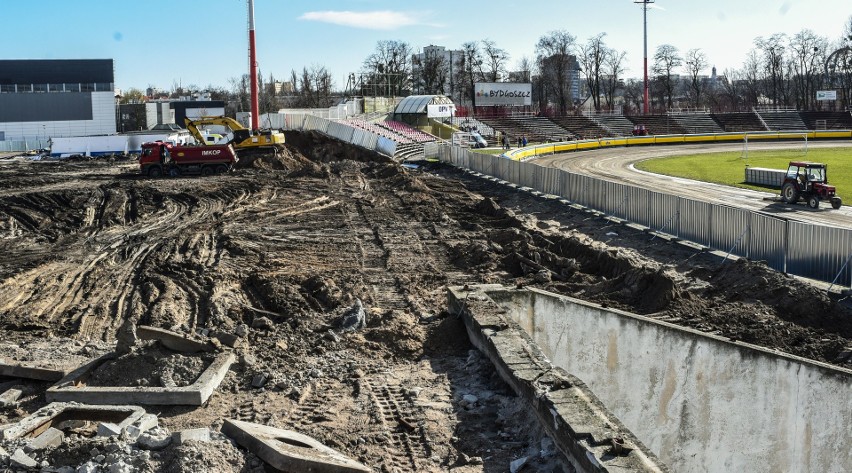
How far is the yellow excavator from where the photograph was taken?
171 ft

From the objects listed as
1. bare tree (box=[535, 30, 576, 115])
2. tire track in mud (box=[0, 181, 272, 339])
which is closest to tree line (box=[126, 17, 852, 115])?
bare tree (box=[535, 30, 576, 115])

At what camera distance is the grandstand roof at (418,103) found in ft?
267

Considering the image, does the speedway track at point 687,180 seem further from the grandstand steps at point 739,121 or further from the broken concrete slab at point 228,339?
the broken concrete slab at point 228,339

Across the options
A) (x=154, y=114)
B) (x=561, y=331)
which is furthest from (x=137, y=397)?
(x=154, y=114)

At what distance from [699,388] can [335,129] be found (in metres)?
49.7

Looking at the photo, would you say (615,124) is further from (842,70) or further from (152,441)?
(152,441)

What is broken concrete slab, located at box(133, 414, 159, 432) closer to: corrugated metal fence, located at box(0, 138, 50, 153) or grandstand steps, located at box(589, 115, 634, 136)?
corrugated metal fence, located at box(0, 138, 50, 153)

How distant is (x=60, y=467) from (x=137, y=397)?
277 cm

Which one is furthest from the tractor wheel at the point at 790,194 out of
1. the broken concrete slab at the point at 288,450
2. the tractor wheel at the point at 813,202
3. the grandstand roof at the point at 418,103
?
the grandstand roof at the point at 418,103

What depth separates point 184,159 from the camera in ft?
155

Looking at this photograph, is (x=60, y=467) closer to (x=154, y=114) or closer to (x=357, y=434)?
(x=357, y=434)

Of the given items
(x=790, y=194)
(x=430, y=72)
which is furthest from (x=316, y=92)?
(x=790, y=194)

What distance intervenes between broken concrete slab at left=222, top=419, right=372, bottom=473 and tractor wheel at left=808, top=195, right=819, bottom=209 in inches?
1125

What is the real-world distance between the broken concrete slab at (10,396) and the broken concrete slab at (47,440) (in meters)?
2.02
